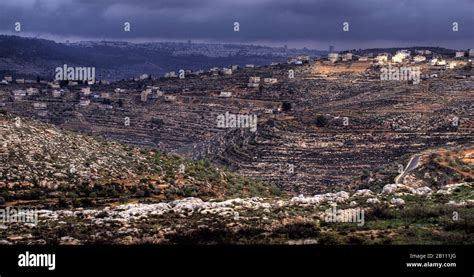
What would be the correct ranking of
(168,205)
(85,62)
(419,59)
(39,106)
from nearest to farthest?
(168,205)
(39,106)
(419,59)
(85,62)

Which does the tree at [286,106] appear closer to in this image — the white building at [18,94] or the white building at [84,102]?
the white building at [84,102]

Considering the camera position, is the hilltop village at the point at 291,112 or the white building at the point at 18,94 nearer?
the hilltop village at the point at 291,112

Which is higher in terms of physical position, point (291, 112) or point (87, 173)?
point (291, 112)

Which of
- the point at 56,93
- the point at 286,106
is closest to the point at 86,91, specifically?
the point at 56,93

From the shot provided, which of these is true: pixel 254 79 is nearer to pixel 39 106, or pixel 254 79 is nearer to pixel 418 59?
pixel 418 59

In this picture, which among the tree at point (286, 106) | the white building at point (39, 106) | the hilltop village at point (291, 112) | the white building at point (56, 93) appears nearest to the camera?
the hilltop village at point (291, 112)

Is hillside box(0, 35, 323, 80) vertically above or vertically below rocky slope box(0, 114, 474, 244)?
above

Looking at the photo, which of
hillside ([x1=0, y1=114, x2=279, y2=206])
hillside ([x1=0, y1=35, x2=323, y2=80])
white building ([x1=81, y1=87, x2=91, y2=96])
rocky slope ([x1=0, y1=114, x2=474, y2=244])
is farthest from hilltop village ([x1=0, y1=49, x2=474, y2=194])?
hillside ([x1=0, y1=35, x2=323, y2=80])

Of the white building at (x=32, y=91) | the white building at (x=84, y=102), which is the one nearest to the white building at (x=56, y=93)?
the white building at (x=32, y=91)

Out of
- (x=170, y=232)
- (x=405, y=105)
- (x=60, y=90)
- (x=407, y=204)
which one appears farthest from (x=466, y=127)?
(x=60, y=90)

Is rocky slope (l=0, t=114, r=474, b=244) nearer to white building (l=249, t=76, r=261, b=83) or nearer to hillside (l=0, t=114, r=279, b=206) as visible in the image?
hillside (l=0, t=114, r=279, b=206)

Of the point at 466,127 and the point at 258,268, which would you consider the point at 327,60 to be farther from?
the point at 258,268
